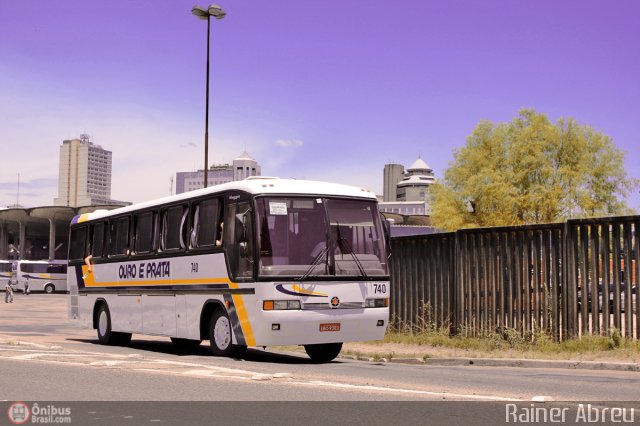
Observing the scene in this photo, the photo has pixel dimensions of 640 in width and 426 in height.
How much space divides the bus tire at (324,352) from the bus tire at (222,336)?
1.34 metres

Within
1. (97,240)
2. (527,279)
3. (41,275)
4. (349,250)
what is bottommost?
(41,275)

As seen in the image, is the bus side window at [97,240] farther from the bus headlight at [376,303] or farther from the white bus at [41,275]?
the white bus at [41,275]

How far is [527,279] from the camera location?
15953mm

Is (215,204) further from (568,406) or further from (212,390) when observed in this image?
(568,406)

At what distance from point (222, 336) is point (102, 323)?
625 cm

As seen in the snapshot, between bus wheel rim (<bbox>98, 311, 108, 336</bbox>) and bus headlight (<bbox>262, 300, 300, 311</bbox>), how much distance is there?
7.50 meters

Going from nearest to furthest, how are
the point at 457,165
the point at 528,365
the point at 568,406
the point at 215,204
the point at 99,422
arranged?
1. the point at 99,422
2. the point at 568,406
3. the point at 528,365
4. the point at 215,204
5. the point at 457,165

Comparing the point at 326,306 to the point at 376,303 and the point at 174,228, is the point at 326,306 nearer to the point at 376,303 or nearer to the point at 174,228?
the point at 376,303

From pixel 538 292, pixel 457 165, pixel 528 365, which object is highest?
pixel 457 165

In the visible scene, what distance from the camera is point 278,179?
1466cm

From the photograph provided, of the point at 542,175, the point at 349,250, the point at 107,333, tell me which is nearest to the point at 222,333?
the point at 349,250

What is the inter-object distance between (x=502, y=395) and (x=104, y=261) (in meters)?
12.8

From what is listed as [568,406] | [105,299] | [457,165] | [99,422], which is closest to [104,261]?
[105,299]

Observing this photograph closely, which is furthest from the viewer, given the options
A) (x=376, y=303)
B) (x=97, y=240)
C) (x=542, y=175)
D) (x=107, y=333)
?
(x=542, y=175)
